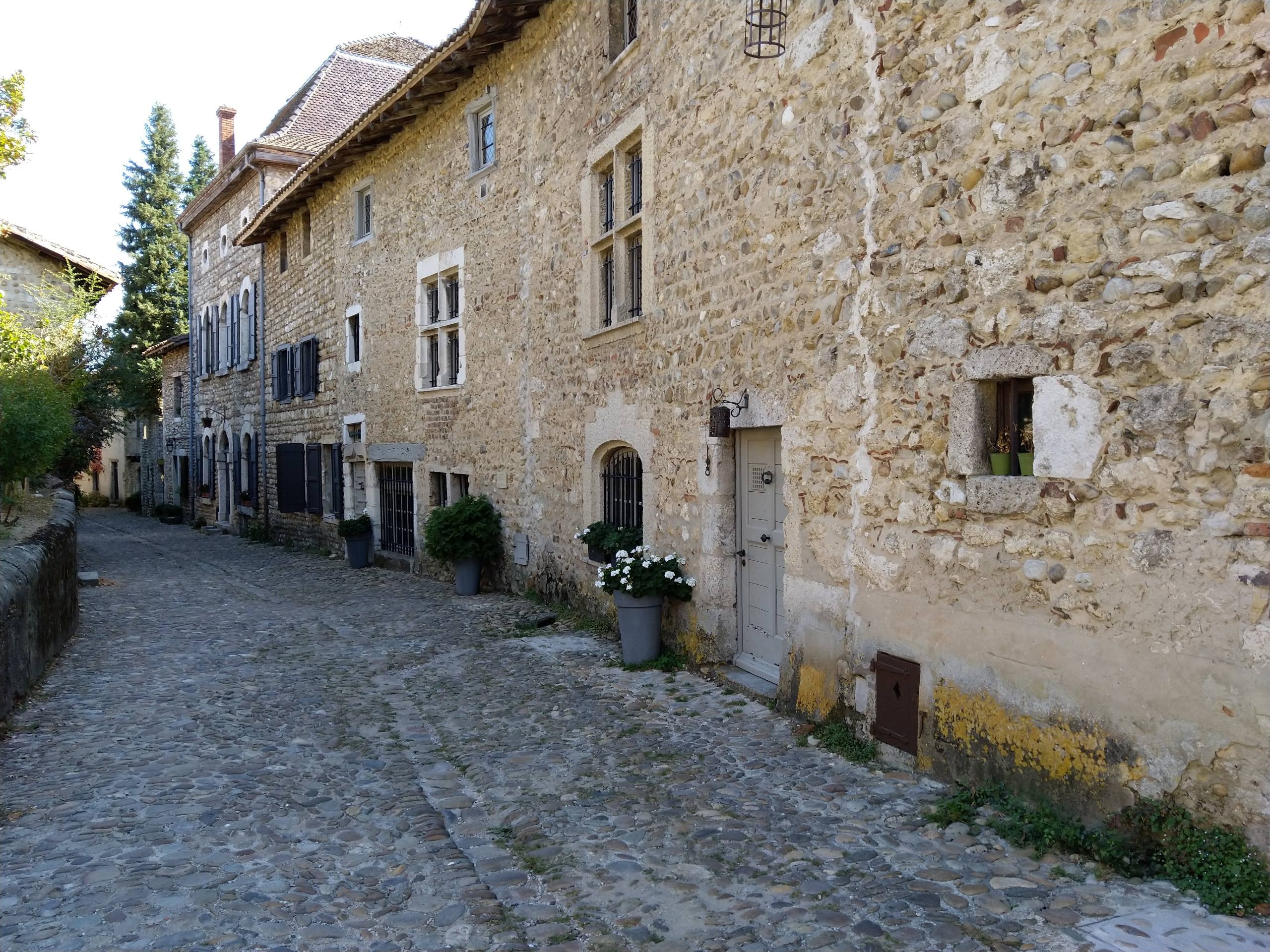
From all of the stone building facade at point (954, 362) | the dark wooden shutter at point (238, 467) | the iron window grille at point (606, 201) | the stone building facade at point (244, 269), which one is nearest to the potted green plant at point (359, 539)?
the stone building facade at point (244, 269)

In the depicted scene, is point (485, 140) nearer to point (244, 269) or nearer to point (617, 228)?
point (617, 228)

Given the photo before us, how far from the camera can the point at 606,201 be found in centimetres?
852

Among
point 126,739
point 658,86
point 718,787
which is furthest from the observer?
point 658,86

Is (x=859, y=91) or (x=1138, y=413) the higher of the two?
(x=859, y=91)

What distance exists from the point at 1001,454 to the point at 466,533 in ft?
24.5

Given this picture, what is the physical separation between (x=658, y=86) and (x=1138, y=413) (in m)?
4.92

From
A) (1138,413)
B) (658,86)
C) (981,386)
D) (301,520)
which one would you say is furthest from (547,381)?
(301,520)

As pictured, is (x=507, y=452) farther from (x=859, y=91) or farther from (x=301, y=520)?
(x=301, y=520)

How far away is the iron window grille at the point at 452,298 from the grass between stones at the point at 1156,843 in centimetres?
939

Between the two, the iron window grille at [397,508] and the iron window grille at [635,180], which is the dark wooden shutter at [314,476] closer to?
the iron window grille at [397,508]

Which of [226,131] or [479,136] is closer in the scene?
[479,136]

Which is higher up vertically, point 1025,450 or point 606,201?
point 606,201

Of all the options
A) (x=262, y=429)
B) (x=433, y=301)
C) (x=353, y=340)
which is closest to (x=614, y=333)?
(x=433, y=301)

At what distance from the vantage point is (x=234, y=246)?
20531 millimetres
